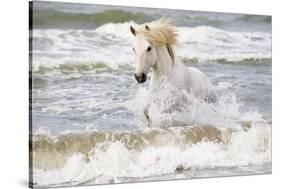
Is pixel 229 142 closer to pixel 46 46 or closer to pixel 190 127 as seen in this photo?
pixel 190 127

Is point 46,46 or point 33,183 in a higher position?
point 46,46

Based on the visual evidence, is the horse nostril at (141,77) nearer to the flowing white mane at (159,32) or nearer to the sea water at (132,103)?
the sea water at (132,103)

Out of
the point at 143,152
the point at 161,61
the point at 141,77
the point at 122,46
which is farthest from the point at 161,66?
the point at 143,152

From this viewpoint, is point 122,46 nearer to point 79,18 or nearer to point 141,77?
point 141,77

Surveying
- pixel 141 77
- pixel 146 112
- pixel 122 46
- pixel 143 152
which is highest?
pixel 122 46

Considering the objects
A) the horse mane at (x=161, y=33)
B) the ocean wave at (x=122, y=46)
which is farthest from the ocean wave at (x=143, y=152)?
the horse mane at (x=161, y=33)

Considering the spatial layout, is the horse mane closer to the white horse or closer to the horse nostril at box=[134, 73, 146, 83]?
the white horse

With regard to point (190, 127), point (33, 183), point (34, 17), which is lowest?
point (33, 183)

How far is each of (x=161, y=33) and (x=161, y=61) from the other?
0.74 feet

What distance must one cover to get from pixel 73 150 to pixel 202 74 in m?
1.30

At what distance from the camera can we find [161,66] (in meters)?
5.77

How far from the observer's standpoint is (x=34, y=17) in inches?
207

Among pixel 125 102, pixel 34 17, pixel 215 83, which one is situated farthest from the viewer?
pixel 215 83
